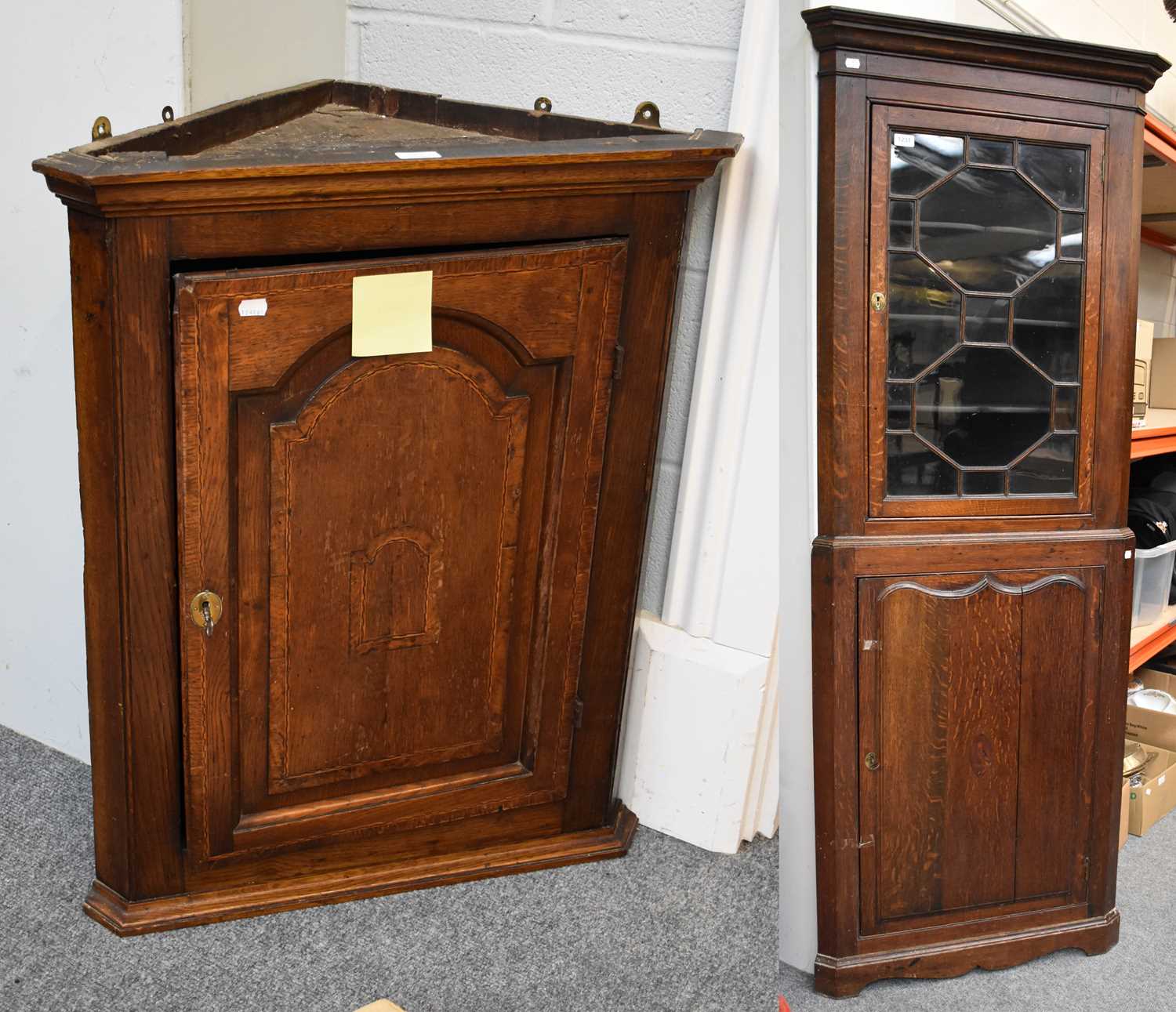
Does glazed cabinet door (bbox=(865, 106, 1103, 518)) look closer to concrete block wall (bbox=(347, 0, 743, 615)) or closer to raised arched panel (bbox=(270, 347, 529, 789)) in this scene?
concrete block wall (bbox=(347, 0, 743, 615))

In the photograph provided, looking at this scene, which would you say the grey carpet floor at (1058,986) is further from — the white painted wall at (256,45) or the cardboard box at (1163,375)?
the white painted wall at (256,45)

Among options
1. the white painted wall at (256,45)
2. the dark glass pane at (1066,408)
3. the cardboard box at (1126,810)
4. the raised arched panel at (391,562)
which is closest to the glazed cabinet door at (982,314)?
the dark glass pane at (1066,408)

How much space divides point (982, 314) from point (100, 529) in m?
1.30

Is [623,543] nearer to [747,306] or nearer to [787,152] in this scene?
[747,306]

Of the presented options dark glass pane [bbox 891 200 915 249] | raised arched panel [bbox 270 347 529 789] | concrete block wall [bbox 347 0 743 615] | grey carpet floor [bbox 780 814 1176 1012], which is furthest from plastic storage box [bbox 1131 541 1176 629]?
raised arched panel [bbox 270 347 529 789]

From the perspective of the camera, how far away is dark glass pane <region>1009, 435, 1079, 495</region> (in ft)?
5.62

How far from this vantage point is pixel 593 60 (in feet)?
4.91

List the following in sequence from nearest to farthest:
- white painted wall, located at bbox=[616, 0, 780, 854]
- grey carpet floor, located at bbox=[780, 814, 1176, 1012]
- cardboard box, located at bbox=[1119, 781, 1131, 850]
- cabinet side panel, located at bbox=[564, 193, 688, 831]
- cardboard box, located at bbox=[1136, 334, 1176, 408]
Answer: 1. cabinet side panel, located at bbox=[564, 193, 688, 831]
2. white painted wall, located at bbox=[616, 0, 780, 854]
3. grey carpet floor, located at bbox=[780, 814, 1176, 1012]
4. cardboard box, located at bbox=[1119, 781, 1131, 850]
5. cardboard box, located at bbox=[1136, 334, 1176, 408]

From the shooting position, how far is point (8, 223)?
5.11 ft

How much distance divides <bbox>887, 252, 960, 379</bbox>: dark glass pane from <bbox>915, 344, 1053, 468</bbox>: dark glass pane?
3cm

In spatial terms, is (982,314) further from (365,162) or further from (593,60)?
(365,162)

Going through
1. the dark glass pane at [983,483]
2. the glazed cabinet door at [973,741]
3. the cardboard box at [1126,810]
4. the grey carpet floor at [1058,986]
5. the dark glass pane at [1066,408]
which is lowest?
the grey carpet floor at [1058,986]

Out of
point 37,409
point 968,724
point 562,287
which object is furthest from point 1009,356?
point 37,409

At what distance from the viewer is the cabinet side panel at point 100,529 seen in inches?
44.9
